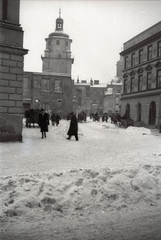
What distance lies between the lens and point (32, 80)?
44125 mm

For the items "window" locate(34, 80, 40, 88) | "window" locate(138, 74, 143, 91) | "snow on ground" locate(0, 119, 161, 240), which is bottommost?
"snow on ground" locate(0, 119, 161, 240)

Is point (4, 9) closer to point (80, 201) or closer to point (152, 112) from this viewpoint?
point (80, 201)

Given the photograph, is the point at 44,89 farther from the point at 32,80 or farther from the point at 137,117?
the point at 137,117

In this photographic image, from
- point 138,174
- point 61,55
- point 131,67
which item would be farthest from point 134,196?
point 61,55

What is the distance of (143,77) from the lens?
32.2m

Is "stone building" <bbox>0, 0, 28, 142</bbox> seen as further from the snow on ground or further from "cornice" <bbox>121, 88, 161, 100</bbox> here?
"cornice" <bbox>121, 88, 161, 100</bbox>

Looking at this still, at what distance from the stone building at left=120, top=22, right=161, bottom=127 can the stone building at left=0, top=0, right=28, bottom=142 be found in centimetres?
1969

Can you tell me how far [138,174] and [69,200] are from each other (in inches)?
92.8

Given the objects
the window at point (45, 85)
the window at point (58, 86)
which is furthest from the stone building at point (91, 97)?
the window at point (45, 85)

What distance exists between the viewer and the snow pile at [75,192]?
14.4ft

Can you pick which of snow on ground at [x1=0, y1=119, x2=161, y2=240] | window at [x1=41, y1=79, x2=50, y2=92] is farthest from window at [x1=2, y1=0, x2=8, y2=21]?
window at [x1=41, y1=79, x2=50, y2=92]

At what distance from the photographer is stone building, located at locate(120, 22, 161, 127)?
96.1 ft

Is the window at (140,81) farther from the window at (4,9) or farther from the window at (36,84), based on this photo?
the window at (4,9)

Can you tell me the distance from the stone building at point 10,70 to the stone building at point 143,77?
19.7 m
